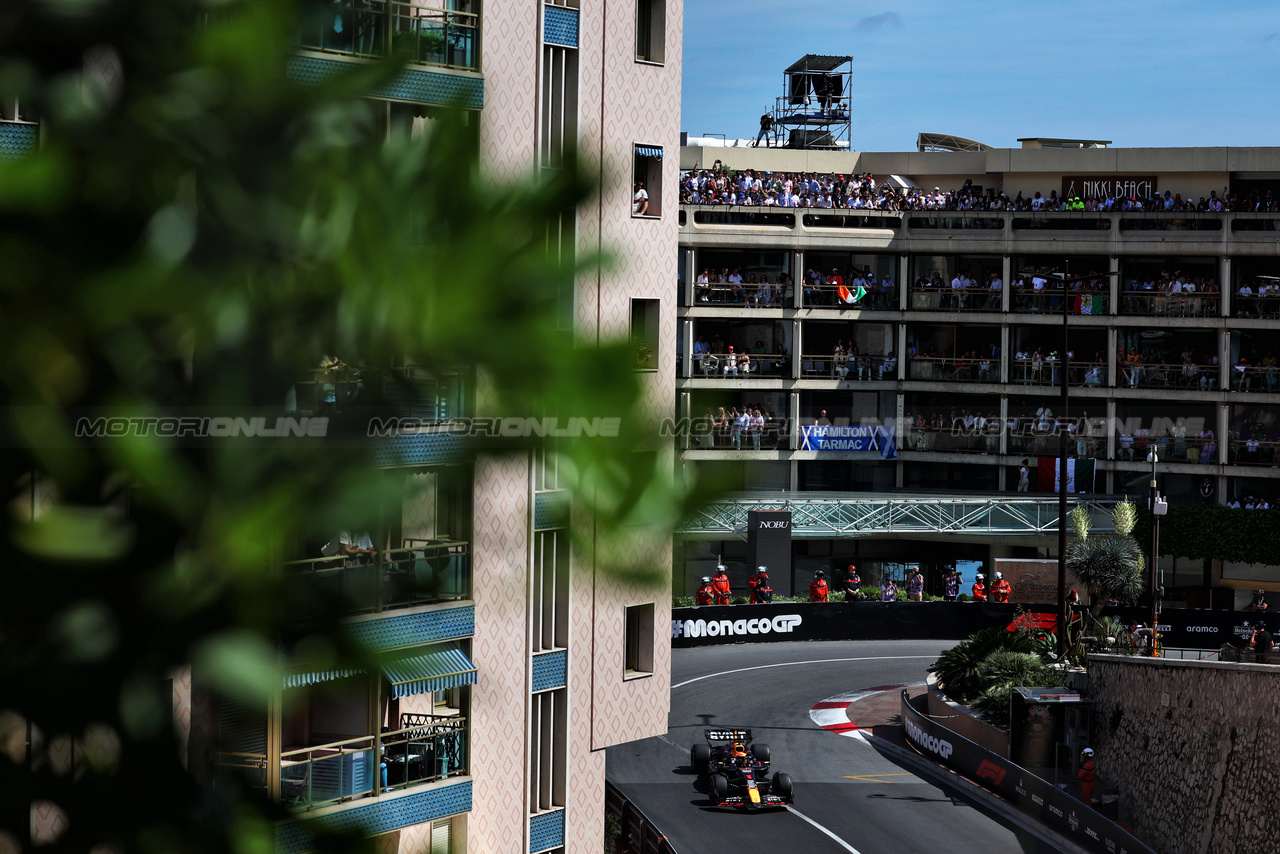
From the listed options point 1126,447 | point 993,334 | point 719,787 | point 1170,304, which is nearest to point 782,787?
point 719,787

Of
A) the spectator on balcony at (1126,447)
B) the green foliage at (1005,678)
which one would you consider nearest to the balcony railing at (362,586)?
the green foliage at (1005,678)

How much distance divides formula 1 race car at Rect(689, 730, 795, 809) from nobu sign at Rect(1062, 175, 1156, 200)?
41.8 m

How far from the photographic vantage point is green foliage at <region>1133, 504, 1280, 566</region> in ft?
178

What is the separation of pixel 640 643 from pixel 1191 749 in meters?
13.8

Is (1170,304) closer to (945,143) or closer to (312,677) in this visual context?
(945,143)

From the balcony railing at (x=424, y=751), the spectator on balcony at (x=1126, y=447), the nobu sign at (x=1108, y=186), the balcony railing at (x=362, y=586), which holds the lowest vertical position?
the balcony railing at (x=424, y=751)

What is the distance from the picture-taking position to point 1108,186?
2547 inches

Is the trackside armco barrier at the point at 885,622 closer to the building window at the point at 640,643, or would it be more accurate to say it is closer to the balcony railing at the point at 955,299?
the balcony railing at the point at 955,299

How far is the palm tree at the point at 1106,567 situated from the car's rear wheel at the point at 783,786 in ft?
62.1

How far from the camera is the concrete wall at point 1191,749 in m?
25.3

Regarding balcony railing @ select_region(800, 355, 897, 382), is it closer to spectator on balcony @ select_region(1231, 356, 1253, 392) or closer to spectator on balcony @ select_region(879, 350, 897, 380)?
spectator on balcony @ select_region(879, 350, 897, 380)

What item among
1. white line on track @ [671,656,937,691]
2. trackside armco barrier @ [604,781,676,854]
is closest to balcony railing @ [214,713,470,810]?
trackside armco barrier @ [604,781,676,854]

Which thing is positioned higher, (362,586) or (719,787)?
(362,586)

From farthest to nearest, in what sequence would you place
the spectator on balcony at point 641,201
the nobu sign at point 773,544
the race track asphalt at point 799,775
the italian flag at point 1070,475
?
the italian flag at point 1070,475 → the nobu sign at point 773,544 → the race track asphalt at point 799,775 → the spectator on balcony at point 641,201
